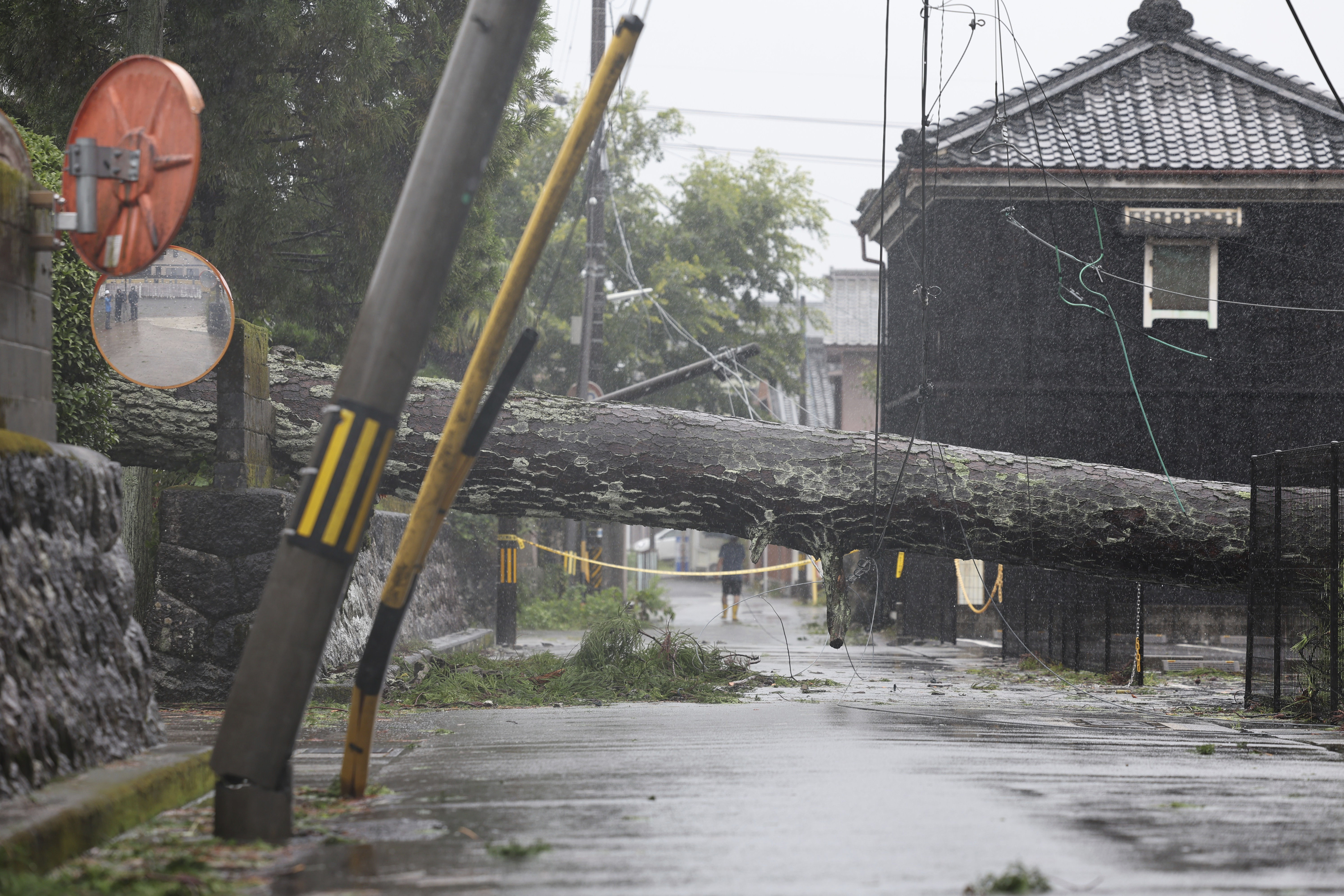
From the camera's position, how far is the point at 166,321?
7.07 meters

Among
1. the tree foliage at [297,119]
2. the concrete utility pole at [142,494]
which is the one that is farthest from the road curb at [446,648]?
the tree foliage at [297,119]

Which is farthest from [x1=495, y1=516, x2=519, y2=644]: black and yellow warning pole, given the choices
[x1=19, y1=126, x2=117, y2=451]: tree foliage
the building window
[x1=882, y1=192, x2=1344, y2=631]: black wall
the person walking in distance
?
the building window

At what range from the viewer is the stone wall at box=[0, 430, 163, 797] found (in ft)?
11.5

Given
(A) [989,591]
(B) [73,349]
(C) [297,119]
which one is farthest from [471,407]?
(A) [989,591]

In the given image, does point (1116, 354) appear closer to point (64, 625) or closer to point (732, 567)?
point (732, 567)

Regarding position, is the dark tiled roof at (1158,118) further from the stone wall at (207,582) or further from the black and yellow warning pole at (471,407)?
the black and yellow warning pole at (471,407)

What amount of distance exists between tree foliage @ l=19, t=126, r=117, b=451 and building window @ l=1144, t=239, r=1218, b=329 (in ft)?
46.0

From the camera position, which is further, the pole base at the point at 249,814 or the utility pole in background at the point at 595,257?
the utility pole in background at the point at 595,257

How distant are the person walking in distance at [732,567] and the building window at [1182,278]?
27.4 ft

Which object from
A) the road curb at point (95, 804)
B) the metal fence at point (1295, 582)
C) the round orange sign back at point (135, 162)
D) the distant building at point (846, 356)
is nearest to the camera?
the road curb at point (95, 804)

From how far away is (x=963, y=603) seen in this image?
17688 mm

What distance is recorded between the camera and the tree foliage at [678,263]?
27.5 m

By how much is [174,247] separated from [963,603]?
13210 millimetres

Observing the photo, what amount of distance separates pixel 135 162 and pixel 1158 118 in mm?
16046
